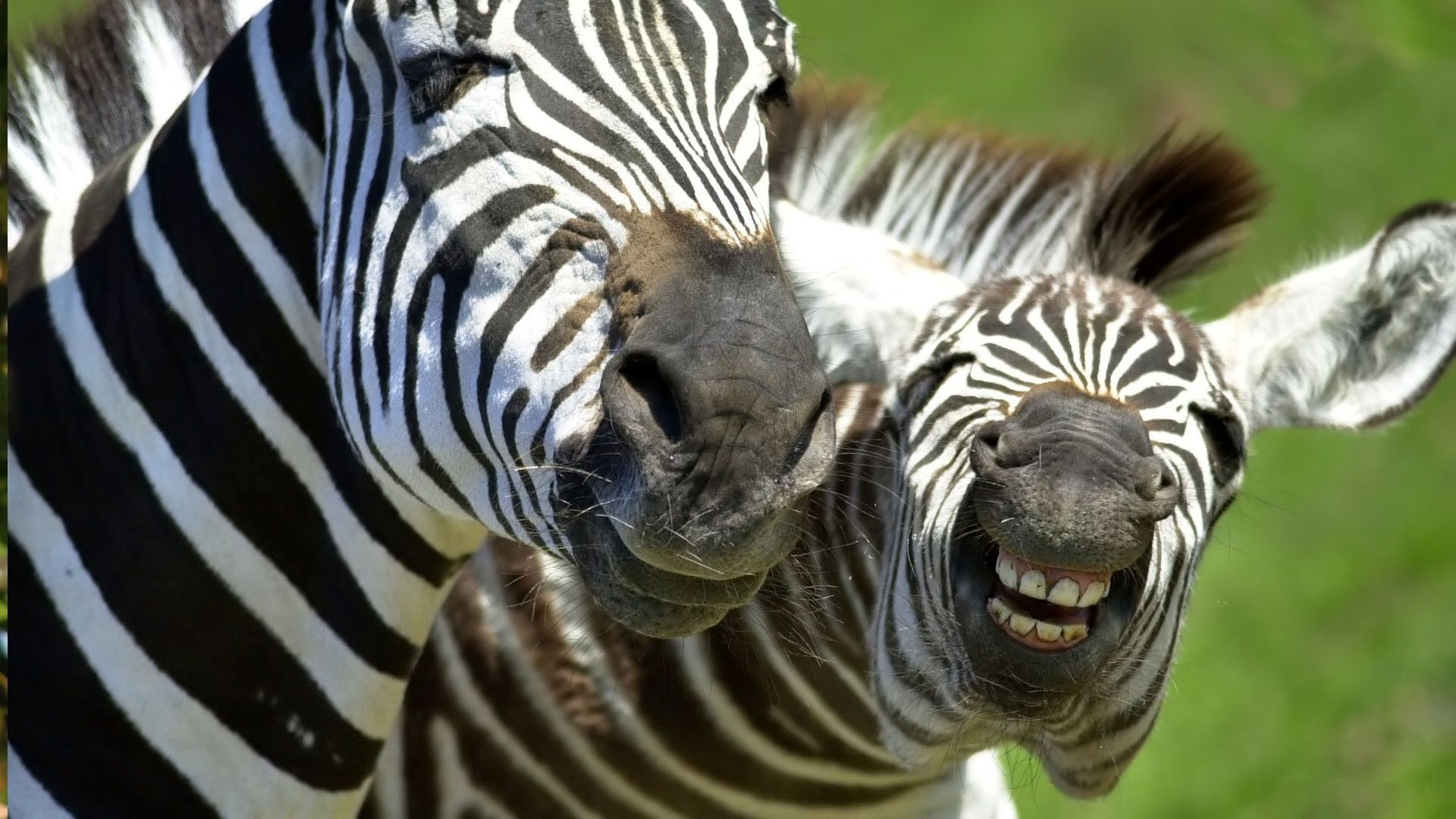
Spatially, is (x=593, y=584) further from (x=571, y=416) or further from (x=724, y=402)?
(x=724, y=402)

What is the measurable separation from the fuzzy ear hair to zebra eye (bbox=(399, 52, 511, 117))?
205cm

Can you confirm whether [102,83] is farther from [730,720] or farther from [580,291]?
[730,720]

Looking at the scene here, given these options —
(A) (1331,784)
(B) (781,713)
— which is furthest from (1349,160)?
(B) (781,713)

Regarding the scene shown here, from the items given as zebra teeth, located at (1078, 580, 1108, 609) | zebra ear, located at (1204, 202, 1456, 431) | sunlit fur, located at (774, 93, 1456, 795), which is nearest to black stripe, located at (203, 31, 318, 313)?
sunlit fur, located at (774, 93, 1456, 795)

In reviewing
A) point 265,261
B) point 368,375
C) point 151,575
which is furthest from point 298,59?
point 151,575

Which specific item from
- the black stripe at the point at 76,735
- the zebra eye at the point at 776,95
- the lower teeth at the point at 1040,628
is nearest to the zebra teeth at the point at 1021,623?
the lower teeth at the point at 1040,628

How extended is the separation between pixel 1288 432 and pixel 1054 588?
25.0 feet

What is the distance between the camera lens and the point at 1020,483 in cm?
294

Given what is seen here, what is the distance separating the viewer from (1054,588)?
118 inches

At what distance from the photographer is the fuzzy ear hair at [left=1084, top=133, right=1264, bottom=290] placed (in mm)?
4086

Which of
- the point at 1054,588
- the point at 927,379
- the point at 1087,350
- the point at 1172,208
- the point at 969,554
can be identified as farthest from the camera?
the point at 1172,208

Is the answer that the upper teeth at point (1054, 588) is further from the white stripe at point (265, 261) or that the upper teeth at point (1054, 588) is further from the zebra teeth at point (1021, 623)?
the white stripe at point (265, 261)

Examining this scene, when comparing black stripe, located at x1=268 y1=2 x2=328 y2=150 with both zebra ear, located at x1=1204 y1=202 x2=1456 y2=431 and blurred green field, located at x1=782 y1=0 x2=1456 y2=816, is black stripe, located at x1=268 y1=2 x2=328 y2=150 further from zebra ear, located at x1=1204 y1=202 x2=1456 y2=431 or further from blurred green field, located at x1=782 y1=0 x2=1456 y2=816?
blurred green field, located at x1=782 y1=0 x2=1456 y2=816

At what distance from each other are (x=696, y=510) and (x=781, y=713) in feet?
5.27
